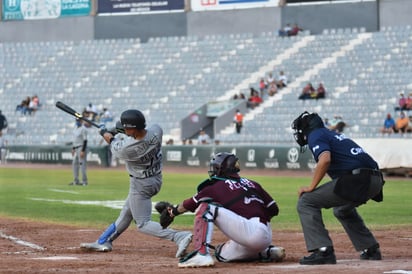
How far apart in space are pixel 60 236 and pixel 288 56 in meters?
32.1

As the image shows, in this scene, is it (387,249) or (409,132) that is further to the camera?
(409,132)

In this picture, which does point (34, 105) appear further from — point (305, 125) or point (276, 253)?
point (305, 125)

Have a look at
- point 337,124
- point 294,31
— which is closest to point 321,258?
point 337,124

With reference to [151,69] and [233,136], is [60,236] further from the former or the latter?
[151,69]

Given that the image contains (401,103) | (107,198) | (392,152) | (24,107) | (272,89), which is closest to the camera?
(107,198)

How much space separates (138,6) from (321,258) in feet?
140

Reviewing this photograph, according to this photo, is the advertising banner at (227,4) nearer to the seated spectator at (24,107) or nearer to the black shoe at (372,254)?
the seated spectator at (24,107)

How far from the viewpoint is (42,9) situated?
5353 cm

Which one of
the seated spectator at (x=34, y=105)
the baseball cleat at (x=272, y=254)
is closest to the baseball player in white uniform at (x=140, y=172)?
the baseball cleat at (x=272, y=254)

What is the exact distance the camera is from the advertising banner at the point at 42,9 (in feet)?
173

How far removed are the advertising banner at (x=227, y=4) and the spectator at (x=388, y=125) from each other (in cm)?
1410

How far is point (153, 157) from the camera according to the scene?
1121 cm

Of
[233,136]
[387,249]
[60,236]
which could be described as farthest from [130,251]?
[233,136]

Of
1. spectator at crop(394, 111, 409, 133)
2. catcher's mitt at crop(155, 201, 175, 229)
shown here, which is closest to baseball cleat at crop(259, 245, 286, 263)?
catcher's mitt at crop(155, 201, 175, 229)
